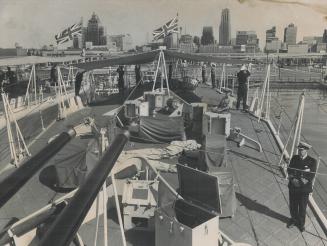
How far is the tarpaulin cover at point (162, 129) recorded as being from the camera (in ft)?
30.7

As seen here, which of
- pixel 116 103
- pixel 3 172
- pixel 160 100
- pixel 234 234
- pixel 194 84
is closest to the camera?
pixel 234 234

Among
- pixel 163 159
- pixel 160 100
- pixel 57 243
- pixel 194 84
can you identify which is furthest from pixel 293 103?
pixel 57 243

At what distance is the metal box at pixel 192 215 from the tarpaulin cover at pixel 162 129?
418 cm

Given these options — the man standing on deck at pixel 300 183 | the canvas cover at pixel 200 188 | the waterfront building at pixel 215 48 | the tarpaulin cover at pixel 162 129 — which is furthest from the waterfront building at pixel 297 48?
the canvas cover at pixel 200 188

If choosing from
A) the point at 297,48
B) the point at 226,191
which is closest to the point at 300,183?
the point at 226,191

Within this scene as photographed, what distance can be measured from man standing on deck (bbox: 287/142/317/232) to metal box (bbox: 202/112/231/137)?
175 inches

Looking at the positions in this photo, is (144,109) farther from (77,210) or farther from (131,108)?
(77,210)

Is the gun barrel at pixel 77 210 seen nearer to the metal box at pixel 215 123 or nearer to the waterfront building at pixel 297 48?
the metal box at pixel 215 123

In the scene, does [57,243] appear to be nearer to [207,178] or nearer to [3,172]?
[207,178]

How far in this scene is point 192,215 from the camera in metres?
4.70

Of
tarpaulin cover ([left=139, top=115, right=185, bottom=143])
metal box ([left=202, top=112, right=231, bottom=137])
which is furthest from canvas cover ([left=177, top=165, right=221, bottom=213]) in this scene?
metal box ([left=202, top=112, right=231, bottom=137])

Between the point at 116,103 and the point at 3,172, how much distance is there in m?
9.29

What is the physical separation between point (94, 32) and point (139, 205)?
104102 millimetres

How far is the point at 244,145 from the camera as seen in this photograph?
995cm
